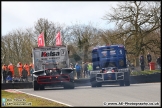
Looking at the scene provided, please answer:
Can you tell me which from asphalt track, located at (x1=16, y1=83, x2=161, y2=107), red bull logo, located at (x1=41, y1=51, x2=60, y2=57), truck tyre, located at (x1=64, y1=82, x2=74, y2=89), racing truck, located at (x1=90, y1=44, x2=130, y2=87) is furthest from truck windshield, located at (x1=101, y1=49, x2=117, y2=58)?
asphalt track, located at (x1=16, y1=83, x2=161, y2=107)

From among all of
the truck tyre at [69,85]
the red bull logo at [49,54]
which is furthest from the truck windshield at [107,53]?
the truck tyre at [69,85]

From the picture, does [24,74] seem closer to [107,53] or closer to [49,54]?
[49,54]

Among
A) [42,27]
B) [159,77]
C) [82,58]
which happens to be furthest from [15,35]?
[159,77]

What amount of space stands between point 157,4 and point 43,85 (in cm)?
2092

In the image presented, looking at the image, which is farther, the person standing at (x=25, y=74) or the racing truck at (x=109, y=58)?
the person standing at (x=25, y=74)

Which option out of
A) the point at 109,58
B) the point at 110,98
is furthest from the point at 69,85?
the point at 110,98

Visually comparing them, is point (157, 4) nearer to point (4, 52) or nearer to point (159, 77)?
point (159, 77)

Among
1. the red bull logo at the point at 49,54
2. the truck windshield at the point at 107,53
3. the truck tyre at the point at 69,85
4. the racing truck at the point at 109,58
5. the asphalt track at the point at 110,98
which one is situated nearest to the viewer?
the asphalt track at the point at 110,98

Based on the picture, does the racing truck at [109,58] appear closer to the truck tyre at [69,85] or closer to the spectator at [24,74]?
the truck tyre at [69,85]

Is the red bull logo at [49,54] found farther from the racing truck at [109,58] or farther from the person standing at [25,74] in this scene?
the person standing at [25,74]

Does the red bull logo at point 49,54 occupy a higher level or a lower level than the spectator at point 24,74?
higher

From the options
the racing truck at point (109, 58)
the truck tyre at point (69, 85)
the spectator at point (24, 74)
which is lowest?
the truck tyre at point (69, 85)

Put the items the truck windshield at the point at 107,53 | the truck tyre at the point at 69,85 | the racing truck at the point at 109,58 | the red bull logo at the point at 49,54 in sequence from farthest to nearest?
the truck windshield at the point at 107,53 < the racing truck at the point at 109,58 < the red bull logo at the point at 49,54 < the truck tyre at the point at 69,85

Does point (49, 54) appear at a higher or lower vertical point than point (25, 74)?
higher
